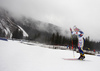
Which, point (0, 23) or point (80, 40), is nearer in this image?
point (80, 40)

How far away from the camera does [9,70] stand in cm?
230

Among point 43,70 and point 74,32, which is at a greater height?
point 74,32

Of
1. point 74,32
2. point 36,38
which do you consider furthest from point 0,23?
point 74,32

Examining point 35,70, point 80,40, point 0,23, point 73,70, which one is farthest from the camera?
point 0,23

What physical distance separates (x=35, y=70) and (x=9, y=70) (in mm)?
783

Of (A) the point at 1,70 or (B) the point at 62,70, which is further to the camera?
(B) the point at 62,70

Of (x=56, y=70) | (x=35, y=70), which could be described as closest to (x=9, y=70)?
(x=35, y=70)

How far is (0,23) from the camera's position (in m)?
173

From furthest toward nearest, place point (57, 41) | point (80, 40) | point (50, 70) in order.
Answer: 1. point (57, 41)
2. point (80, 40)
3. point (50, 70)

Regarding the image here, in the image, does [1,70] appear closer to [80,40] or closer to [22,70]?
[22,70]

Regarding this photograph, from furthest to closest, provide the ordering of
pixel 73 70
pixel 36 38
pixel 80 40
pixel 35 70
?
pixel 36 38, pixel 80 40, pixel 73 70, pixel 35 70

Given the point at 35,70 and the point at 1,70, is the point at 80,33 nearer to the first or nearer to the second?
the point at 35,70

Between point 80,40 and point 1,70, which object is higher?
point 80,40

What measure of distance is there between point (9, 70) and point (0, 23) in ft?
677
